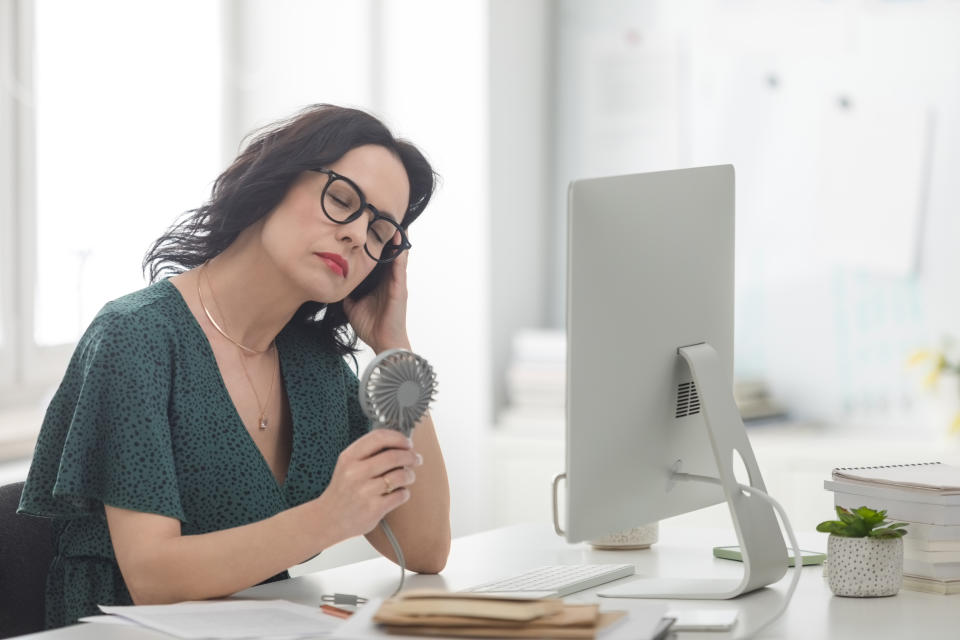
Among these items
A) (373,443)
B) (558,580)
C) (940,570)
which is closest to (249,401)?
(373,443)

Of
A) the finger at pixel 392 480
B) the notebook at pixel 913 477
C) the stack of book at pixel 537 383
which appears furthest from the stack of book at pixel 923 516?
the stack of book at pixel 537 383

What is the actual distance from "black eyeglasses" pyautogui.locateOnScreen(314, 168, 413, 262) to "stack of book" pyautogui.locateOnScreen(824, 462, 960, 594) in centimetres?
73

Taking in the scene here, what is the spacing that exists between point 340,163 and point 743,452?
68cm

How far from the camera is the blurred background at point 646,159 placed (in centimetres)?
300

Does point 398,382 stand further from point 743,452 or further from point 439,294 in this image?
point 439,294

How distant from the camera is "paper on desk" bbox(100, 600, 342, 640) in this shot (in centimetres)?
123

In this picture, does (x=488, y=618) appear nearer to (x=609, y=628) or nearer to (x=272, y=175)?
(x=609, y=628)

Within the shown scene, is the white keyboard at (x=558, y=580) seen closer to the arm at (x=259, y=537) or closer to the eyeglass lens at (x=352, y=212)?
the arm at (x=259, y=537)

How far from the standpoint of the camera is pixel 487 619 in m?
1.15

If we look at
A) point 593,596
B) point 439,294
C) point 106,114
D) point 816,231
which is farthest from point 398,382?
point 816,231

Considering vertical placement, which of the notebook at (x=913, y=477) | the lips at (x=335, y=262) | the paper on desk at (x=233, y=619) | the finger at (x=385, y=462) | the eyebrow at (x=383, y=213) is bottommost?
the paper on desk at (x=233, y=619)

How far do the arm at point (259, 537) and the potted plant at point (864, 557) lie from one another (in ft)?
1.81

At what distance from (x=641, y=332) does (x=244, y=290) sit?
62 cm

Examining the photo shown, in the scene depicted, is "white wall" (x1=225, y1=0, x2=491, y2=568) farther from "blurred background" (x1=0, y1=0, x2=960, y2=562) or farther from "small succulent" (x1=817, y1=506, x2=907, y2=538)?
"small succulent" (x1=817, y1=506, x2=907, y2=538)
